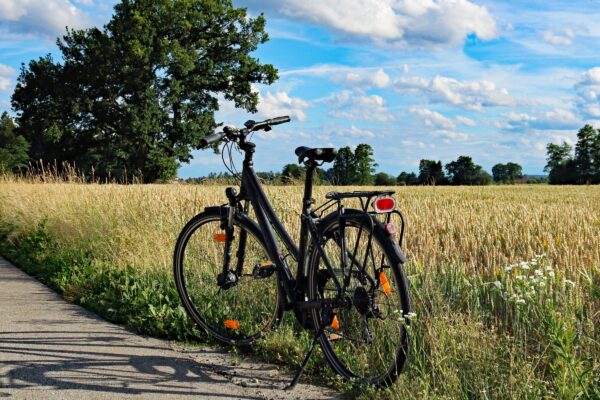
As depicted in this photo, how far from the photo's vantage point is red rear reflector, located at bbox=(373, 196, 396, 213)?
3.85 meters

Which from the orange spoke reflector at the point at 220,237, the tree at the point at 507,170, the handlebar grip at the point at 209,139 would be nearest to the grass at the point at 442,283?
the orange spoke reflector at the point at 220,237

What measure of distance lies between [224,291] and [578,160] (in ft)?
308

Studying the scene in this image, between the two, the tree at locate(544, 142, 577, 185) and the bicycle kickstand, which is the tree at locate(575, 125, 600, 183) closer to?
the tree at locate(544, 142, 577, 185)

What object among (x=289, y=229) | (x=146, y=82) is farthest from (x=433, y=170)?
(x=289, y=229)

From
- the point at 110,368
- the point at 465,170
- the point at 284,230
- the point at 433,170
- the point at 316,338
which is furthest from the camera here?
the point at 465,170

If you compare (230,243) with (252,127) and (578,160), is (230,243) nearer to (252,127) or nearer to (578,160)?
(252,127)

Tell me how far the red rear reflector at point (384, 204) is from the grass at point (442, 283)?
2.43 feet

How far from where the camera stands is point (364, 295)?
4047mm

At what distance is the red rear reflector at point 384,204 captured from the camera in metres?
3.85

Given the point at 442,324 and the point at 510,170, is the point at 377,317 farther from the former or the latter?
the point at 510,170

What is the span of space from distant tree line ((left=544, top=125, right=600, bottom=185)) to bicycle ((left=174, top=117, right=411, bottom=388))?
8100 centimetres

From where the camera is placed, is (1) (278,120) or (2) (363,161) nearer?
(1) (278,120)

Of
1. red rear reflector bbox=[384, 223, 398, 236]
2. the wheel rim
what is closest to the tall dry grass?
the wheel rim

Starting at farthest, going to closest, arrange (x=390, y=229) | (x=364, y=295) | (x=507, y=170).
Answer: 1. (x=507, y=170)
2. (x=364, y=295)
3. (x=390, y=229)
